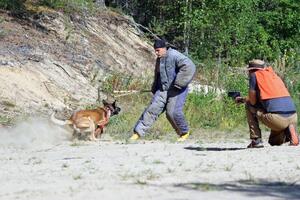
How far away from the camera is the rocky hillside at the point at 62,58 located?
1830 centimetres

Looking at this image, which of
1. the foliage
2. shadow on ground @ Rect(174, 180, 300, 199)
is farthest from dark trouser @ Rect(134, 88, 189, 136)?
the foliage

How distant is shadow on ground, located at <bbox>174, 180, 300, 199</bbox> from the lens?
7.56 metres

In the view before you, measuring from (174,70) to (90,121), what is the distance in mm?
2105

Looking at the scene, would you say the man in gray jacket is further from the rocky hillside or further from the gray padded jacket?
the rocky hillside

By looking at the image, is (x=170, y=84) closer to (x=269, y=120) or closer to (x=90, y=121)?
(x=90, y=121)

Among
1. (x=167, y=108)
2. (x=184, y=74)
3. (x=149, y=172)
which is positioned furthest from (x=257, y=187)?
(x=167, y=108)

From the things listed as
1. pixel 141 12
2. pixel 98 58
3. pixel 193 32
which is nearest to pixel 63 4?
pixel 98 58

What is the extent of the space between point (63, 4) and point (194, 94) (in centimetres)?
700

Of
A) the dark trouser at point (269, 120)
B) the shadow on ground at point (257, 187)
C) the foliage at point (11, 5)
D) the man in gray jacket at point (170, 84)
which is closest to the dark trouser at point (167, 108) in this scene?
the man in gray jacket at point (170, 84)

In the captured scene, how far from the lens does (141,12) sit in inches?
1298

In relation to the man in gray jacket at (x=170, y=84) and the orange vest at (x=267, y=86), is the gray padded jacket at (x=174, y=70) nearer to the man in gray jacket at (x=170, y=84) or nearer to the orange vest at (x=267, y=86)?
the man in gray jacket at (x=170, y=84)

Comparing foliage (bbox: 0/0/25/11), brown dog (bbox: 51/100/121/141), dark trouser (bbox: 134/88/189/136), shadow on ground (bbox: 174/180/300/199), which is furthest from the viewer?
foliage (bbox: 0/0/25/11)

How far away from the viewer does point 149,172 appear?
900 cm

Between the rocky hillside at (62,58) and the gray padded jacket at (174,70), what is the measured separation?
4.84 meters
